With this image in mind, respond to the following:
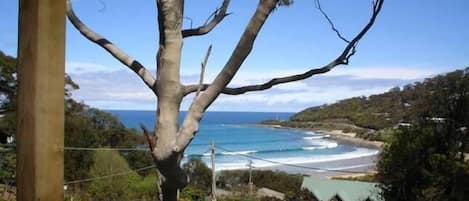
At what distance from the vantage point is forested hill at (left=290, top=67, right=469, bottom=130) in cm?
1530

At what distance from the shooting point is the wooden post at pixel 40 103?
109cm

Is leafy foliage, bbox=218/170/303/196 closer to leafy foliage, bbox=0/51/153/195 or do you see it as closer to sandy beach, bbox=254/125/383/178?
sandy beach, bbox=254/125/383/178

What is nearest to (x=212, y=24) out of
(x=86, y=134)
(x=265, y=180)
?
(x=86, y=134)

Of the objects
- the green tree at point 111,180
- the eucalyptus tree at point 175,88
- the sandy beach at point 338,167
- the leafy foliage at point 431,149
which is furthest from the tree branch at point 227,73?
the sandy beach at point 338,167

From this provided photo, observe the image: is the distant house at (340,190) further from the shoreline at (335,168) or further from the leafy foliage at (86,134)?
the shoreline at (335,168)

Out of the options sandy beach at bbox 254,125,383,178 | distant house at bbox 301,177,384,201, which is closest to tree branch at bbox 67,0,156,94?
distant house at bbox 301,177,384,201

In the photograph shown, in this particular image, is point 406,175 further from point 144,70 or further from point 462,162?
point 144,70

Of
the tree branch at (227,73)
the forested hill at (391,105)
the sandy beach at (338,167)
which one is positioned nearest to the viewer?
the tree branch at (227,73)

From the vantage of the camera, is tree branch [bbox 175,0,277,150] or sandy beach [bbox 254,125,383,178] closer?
tree branch [bbox 175,0,277,150]

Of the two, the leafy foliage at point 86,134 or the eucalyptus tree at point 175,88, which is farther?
the leafy foliage at point 86,134

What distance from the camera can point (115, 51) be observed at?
5.49ft

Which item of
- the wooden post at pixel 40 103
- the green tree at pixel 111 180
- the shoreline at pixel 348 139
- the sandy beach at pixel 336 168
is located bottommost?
the sandy beach at pixel 336 168

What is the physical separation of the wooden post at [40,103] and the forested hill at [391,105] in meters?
14.7

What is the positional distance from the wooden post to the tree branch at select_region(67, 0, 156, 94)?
405 millimetres
